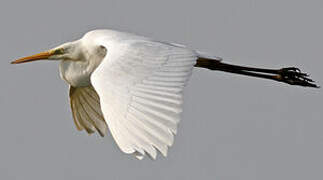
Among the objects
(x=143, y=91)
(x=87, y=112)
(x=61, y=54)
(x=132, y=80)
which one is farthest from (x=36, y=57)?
(x=143, y=91)

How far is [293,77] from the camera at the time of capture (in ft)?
35.3

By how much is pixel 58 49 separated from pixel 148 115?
2.60m

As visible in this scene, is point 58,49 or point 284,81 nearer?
point 58,49

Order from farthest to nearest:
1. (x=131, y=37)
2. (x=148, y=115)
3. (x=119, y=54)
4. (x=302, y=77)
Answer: (x=302, y=77) < (x=131, y=37) < (x=119, y=54) < (x=148, y=115)

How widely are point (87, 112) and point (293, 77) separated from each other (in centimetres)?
223

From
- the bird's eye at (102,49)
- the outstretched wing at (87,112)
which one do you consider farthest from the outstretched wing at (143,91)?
the outstretched wing at (87,112)

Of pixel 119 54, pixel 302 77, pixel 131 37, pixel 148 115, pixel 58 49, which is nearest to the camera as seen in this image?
pixel 148 115

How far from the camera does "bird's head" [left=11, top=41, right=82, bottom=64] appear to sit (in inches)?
388

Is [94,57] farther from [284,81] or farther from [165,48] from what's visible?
[284,81]

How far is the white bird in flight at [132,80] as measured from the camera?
7.52 m

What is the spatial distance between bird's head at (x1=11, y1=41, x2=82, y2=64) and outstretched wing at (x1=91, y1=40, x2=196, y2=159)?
36.7 inches

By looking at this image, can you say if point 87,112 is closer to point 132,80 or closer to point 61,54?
point 61,54

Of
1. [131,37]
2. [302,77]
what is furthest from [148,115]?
[302,77]

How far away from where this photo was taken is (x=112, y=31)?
9.65 m
